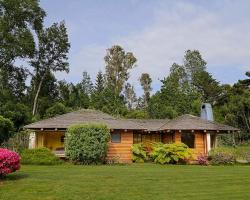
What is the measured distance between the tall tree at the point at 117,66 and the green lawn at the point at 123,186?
43.9 meters

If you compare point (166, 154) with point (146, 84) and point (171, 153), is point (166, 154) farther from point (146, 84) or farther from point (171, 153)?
point (146, 84)

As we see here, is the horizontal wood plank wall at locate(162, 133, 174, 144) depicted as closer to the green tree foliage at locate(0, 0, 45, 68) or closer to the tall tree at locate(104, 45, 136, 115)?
the green tree foliage at locate(0, 0, 45, 68)

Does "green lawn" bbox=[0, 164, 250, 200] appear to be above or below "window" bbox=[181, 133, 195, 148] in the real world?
below

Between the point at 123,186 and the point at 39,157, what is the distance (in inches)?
421

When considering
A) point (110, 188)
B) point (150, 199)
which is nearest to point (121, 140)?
point (110, 188)

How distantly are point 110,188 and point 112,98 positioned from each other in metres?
40.4

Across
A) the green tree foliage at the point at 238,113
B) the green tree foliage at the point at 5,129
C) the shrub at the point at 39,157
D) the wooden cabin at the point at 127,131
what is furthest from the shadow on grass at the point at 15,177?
the green tree foliage at the point at 238,113

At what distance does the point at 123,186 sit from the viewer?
1485 centimetres

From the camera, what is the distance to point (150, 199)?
41.2ft

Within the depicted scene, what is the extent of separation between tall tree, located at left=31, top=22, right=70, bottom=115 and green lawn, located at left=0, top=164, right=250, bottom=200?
116 ft

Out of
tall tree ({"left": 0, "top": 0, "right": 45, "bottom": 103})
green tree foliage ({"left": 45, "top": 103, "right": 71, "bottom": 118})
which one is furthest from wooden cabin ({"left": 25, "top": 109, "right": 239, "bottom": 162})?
tall tree ({"left": 0, "top": 0, "right": 45, "bottom": 103})

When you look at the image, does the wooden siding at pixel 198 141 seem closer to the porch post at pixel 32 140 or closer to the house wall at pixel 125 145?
the house wall at pixel 125 145

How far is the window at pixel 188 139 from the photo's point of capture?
97.9 feet

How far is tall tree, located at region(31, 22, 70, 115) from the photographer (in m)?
51.8
